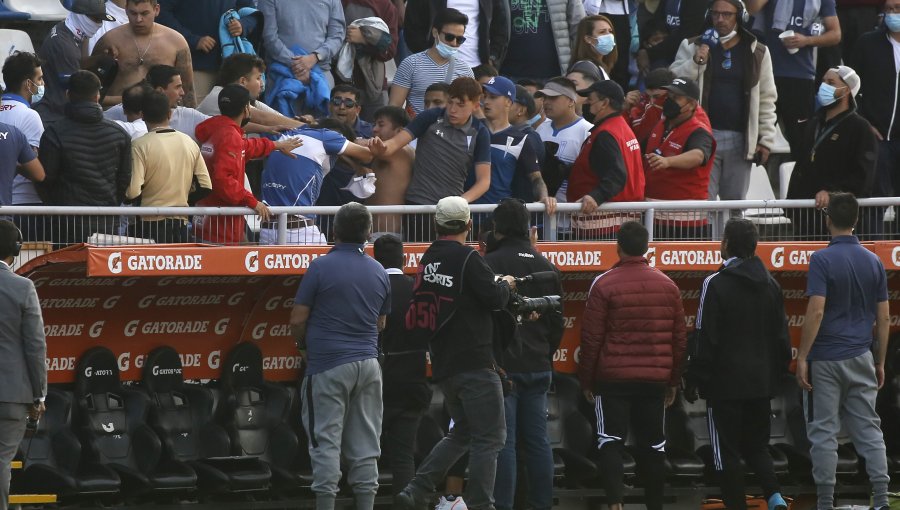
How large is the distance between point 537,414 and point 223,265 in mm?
2265

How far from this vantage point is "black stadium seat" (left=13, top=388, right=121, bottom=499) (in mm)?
10680

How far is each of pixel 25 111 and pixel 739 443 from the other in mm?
5336

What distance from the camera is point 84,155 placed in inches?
423

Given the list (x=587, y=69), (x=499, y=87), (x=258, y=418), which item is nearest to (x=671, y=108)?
(x=587, y=69)

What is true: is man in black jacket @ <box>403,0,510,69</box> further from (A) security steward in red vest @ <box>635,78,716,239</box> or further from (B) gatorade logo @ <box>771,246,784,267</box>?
(B) gatorade logo @ <box>771,246,784,267</box>

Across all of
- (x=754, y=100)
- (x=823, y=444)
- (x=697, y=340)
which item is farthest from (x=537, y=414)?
(x=754, y=100)

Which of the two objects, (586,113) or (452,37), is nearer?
(452,37)

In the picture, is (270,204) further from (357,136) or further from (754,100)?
(754,100)

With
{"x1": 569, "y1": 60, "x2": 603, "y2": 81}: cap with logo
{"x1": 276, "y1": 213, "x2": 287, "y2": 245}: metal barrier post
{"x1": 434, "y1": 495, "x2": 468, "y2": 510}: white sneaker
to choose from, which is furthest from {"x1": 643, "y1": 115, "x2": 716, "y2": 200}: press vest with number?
{"x1": 434, "y1": 495, "x2": 468, "y2": 510}: white sneaker

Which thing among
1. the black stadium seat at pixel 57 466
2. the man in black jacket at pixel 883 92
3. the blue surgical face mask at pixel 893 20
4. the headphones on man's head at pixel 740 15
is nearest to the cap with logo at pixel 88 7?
the black stadium seat at pixel 57 466

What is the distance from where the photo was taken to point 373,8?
14.5 meters

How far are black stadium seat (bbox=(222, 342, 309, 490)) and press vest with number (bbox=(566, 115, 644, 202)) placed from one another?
2646 millimetres

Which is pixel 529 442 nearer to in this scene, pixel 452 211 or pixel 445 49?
pixel 452 211

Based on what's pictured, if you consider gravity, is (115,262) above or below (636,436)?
above
